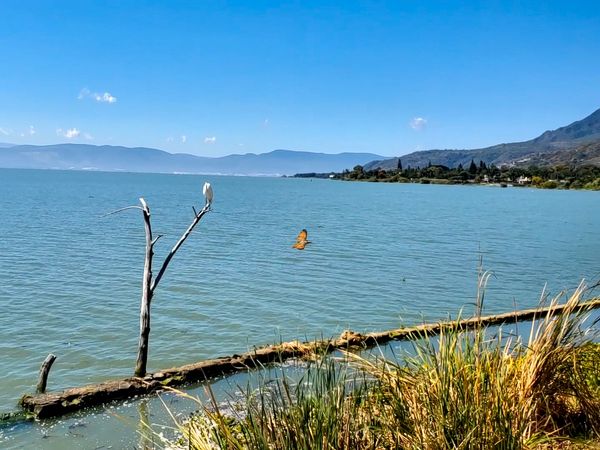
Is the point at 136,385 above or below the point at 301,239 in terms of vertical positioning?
below

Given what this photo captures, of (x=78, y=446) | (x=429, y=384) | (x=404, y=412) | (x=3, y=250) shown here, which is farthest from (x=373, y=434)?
(x=3, y=250)

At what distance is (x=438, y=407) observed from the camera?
13.7 feet

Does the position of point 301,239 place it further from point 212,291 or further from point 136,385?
point 212,291

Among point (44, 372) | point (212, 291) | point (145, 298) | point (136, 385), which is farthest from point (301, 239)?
point (212, 291)

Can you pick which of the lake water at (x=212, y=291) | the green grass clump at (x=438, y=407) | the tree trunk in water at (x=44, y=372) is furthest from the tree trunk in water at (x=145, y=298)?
the green grass clump at (x=438, y=407)

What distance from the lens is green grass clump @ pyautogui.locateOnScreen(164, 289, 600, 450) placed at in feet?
11.9

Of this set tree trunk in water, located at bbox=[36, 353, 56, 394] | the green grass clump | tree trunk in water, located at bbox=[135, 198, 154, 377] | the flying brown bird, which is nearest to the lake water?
tree trunk in water, located at bbox=[36, 353, 56, 394]

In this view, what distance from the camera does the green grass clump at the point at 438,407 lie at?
3633mm

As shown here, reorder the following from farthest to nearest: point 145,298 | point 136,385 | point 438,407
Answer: point 145,298
point 136,385
point 438,407

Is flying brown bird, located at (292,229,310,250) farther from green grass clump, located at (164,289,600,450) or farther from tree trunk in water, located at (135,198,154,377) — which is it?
green grass clump, located at (164,289,600,450)

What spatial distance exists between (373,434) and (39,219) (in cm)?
4729

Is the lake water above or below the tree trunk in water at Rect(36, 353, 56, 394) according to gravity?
below

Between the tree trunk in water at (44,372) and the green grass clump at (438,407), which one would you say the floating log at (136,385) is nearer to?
the tree trunk in water at (44,372)

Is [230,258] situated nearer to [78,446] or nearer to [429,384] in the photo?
[78,446]
